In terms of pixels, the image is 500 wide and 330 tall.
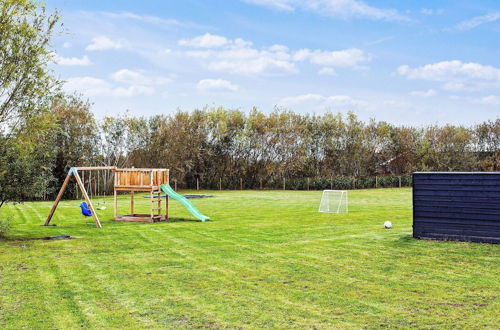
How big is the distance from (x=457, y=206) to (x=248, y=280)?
607 centimetres

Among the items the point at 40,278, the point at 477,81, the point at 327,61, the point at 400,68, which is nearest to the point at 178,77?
the point at 327,61

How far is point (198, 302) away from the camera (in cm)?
645

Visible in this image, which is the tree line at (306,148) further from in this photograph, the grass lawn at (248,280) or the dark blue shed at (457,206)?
the dark blue shed at (457,206)

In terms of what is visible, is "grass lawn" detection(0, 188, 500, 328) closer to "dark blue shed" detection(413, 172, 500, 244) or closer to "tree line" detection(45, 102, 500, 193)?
"dark blue shed" detection(413, 172, 500, 244)

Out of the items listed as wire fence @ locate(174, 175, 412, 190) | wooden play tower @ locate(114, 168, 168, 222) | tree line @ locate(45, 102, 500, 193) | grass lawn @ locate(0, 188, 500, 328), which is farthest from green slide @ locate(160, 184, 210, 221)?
wire fence @ locate(174, 175, 412, 190)

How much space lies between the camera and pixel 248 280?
7648mm

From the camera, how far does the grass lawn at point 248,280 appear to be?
19.1 feet

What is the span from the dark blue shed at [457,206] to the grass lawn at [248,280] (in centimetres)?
41

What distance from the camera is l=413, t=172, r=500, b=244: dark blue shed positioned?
11.0 meters

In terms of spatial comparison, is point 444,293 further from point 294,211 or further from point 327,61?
point 327,61

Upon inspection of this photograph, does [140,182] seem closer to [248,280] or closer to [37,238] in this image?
[37,238]

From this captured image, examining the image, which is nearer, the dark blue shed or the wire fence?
the dark blue shed

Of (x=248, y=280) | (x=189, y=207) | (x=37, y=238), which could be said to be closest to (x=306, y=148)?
(x=189, y=207)

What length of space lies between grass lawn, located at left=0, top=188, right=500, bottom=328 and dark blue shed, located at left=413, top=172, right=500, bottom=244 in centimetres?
41
